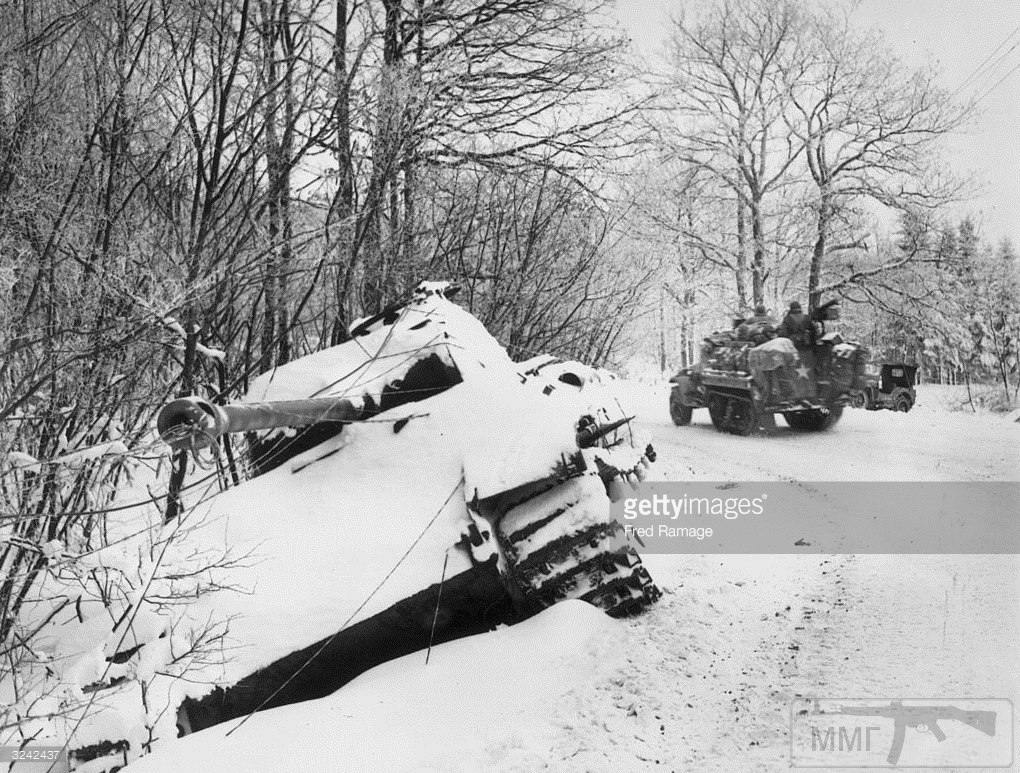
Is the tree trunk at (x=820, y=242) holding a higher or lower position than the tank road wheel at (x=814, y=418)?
higher

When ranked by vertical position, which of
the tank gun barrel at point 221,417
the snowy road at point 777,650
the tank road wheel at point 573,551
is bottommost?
the snowy road at point 777,650

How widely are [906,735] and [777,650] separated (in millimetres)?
747

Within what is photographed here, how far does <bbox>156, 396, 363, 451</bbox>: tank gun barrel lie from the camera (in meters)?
2.11

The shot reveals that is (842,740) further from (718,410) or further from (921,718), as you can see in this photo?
(718,410)

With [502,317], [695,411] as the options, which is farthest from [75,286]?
[695,411]

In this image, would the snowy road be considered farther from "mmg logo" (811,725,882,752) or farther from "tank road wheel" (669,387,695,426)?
"tank road wheel" (669,387,695,426)

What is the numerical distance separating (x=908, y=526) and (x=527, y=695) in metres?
2.26

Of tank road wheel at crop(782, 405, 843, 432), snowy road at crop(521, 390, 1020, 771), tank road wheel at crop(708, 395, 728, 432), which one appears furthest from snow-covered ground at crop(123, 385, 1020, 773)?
tank road wheel at crop(708, 395, 728, 432)

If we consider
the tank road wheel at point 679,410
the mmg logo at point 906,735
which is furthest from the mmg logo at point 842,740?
the tank road wheel at point 679,410

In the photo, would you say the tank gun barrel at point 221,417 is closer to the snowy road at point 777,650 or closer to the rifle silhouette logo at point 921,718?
the snowy road at point 777,650

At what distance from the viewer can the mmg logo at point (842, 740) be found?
2.18 meters

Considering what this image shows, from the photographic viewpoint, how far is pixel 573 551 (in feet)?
10.3

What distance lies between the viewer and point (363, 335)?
414 cm

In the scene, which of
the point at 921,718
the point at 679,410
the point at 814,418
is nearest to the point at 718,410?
the point at 679,410
